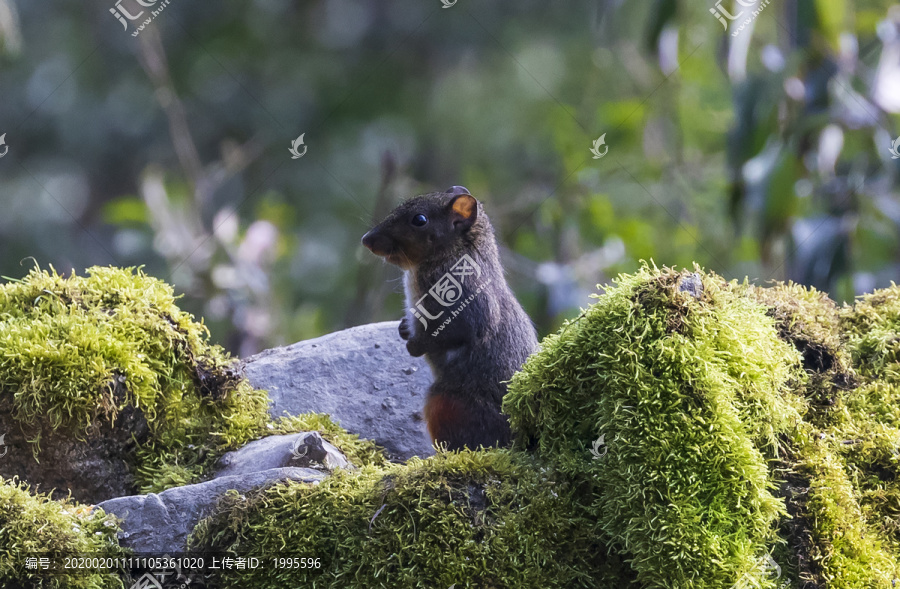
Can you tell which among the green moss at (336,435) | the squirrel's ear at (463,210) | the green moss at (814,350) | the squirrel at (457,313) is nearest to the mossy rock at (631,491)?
the green moss at (814,350)

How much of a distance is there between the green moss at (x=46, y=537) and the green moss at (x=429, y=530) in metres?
0.33

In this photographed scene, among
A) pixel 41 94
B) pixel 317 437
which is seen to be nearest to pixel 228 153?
pixel 41 94

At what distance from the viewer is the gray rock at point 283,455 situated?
354 centimetres

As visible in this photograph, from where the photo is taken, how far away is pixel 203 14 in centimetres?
1753

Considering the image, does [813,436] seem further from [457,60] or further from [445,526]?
[457,60]

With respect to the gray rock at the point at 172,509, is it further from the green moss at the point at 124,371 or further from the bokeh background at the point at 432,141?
the bokeh background at the point at 432,141

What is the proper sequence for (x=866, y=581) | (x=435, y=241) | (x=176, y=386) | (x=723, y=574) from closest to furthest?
(x=723, y=574) < (x=866, y=581) < (x=176, y=386) < (x=435, y=241)

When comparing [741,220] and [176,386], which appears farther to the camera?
[741,220]

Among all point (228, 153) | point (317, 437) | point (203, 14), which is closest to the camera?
point (317, 437)

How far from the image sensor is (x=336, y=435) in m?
4.17

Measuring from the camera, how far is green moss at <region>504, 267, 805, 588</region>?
108 inches

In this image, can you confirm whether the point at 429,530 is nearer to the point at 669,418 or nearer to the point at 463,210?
the point at 669,418

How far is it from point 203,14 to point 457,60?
17.4ft

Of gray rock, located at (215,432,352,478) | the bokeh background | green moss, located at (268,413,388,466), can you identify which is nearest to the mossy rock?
gray rock, located at (215,432,352,478)
